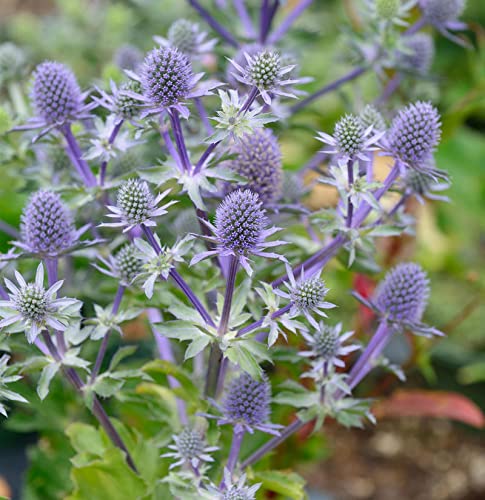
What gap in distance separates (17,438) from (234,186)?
44.1 inches

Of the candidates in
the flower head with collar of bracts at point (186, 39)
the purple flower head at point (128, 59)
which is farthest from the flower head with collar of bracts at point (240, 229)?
the purple flower head at point (128, 59)

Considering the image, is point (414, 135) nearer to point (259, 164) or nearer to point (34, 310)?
point (259, 164)

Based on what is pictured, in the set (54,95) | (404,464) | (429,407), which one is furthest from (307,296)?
(404,464)

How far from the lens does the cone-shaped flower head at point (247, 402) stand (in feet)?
2.78

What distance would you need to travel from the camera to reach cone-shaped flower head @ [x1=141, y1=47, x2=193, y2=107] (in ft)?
2.51

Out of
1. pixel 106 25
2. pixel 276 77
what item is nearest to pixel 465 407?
pixel 276 77

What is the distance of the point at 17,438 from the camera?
1.70 m

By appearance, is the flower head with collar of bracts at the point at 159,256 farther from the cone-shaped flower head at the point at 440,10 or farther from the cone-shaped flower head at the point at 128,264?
the cone-shaped flower head at the point at 440,10

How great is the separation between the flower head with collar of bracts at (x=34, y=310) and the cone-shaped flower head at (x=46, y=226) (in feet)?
0.31

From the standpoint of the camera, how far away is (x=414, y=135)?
2.68 ft

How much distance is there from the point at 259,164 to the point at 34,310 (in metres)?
0.36

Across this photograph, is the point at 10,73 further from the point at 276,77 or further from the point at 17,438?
the point at 17,438

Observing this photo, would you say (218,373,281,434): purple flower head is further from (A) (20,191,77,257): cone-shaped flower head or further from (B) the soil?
(B) the soil

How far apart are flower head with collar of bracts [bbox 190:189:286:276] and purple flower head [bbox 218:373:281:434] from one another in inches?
7.8
